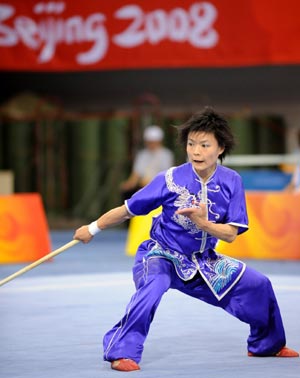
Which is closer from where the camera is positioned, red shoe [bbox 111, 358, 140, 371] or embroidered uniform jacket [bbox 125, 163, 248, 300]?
red shoe [bbox 111, 358, 140, 371]

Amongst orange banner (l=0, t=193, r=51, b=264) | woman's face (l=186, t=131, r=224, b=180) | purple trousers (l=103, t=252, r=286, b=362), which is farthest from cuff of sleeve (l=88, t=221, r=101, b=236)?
orange banner (l=0, t=193, r=51, b=264)

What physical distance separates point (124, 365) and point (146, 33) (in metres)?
11.0

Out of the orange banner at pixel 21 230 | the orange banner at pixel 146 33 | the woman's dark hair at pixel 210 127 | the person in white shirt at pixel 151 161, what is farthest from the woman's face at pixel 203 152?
the person in white shirt at pixel 151 161

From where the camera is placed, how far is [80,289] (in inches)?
434

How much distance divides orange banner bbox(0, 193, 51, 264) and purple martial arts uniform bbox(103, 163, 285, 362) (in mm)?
6754

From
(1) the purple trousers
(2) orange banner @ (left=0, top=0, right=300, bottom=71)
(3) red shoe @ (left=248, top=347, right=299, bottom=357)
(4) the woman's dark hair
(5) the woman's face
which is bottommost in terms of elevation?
(3) red shoe @ (left=248, top=347, right=299, bottom=357)

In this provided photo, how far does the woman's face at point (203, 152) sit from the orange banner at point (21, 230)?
6900 mm

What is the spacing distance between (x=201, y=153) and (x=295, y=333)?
1851 millimetres

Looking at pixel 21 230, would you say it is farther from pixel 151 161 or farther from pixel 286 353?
pixel 286 353

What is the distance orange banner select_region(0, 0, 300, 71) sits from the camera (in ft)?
53.4

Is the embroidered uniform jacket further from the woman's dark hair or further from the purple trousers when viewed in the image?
the woman's dark hair

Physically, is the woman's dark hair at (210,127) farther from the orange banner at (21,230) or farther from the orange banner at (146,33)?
the orange banner at (146,33)

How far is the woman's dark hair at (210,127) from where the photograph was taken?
22.5 feet

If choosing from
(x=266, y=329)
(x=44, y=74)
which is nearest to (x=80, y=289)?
(x=266, y=329)
